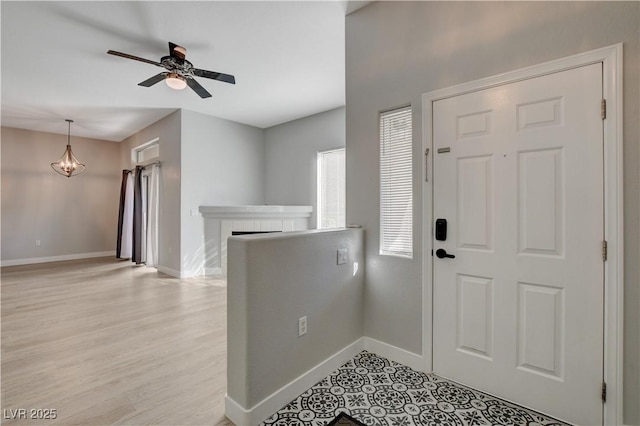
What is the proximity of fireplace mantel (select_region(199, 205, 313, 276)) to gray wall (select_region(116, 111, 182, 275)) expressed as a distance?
50 cm

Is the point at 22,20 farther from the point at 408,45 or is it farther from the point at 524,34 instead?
the point at 524,34

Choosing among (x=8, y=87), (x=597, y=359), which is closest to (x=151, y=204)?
(x=8, y=87)

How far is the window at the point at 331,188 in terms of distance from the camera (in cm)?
518

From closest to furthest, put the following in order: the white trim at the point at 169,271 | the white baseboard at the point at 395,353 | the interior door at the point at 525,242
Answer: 1. the interior door at the point at 525,242
2. the white baseboard at the point at 395,353
3. the white trim at the point at 169,271

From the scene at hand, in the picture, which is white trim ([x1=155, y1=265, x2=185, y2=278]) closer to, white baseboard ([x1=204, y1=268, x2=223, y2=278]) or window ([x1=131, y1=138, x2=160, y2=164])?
white baseboard ([x1=204, y1=268, x2=223, y2=278])

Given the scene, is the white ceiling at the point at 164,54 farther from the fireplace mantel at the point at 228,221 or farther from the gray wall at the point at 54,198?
the fireplace mantel at the point at 228,221

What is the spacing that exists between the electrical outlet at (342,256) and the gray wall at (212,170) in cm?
388

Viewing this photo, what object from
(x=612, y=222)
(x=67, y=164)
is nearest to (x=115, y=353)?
(x=612, y=222)

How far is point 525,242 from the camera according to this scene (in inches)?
68.7

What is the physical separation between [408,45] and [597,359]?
2316 millimetres

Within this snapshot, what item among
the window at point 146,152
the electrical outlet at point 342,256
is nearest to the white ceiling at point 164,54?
the window at point 146,152

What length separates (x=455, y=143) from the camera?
6.50ft

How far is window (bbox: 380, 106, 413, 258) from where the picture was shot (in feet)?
7.29

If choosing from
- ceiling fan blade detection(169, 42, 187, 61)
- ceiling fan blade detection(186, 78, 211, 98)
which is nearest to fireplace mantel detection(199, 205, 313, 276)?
ceiling fan blade detection(186, 78, 211, 98)
